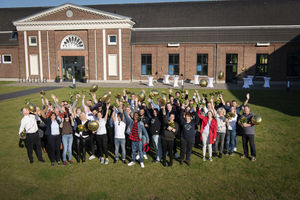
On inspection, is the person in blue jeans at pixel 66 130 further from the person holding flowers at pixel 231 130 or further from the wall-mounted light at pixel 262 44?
the wall-mounted light at pixel 262 44

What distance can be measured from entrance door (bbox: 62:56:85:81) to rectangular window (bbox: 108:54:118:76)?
12.7ft

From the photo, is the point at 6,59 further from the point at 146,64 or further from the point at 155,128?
the point at 155,128

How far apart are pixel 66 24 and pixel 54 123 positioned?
95.0 feet

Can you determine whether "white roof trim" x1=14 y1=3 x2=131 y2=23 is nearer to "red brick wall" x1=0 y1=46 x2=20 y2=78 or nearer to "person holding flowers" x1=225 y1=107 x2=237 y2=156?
"red brick wall" x1=0 y1=46 x2=20 y2=78

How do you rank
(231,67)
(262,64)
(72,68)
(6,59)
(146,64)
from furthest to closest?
(6,59) < (72,68) < (146,64) < (231,67) < (262,64)

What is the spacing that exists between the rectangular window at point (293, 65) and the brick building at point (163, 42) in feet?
0.21

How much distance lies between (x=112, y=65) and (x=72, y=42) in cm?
620

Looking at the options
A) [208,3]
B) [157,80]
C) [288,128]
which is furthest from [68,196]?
[208,3]

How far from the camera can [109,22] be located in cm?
3362

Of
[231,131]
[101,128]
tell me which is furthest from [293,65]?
[101,128]

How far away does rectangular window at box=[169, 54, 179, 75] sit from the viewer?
112ft

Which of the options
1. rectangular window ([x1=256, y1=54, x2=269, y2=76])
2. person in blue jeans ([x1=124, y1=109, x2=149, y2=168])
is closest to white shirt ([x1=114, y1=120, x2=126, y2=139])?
person in blue jeans ([x1=124, y1=109, x2=149, y2=168])

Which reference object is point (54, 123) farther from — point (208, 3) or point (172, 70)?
point (208, 3)

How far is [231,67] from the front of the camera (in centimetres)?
3344
